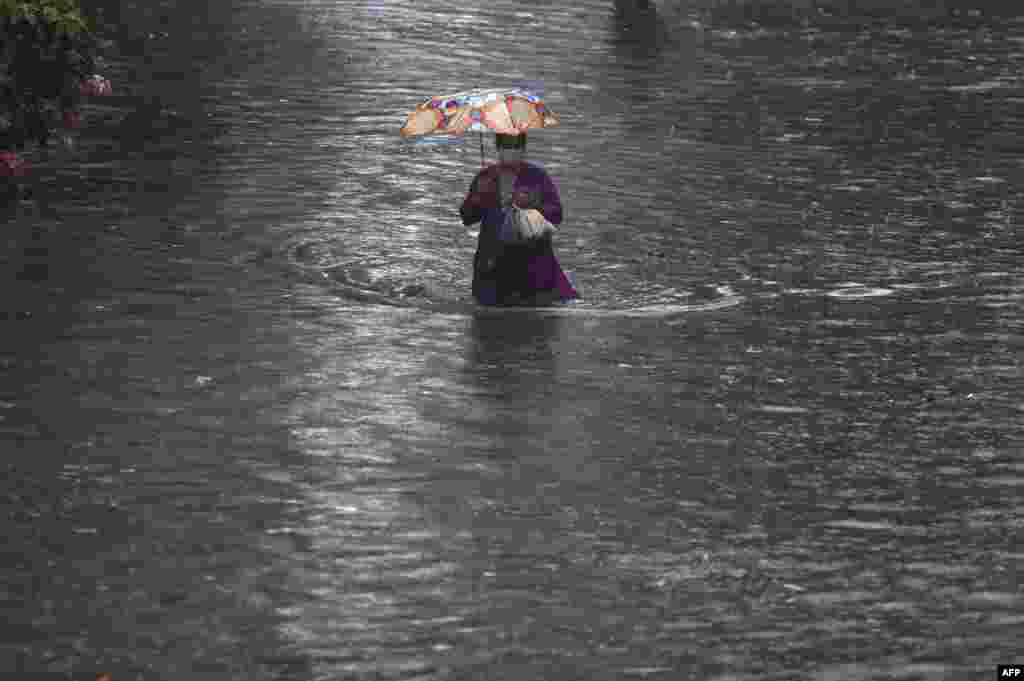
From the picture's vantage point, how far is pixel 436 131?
544 inches

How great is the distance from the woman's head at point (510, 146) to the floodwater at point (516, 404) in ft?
2.97

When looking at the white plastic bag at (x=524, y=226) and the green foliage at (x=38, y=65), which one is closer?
the white plastic bag at (x=524, y=226)

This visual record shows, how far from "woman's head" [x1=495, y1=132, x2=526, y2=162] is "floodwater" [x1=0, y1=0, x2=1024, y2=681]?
2.97 ft

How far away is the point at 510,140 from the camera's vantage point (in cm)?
1403

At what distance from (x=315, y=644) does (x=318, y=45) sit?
20094 millimetres

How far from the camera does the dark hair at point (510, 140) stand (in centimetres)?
1402

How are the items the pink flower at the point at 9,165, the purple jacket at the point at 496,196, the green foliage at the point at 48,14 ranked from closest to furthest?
the purple jacket at the point at 496,196 < the pink flower at the point at 9,165 < the green foliage at the point at 48,14

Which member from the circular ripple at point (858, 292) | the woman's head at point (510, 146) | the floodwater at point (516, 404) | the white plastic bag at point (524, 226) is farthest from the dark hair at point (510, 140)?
the circular ripple at point (858, 292)

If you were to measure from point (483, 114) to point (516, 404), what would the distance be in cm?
282

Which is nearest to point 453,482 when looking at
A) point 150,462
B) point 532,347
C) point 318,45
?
point 150,462

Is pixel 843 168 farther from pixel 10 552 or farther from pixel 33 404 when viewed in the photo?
pixel 10 552

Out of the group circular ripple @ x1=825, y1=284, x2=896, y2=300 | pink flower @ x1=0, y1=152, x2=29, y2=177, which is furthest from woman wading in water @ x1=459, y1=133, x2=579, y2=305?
pink flower @ x1=0, y1=152, x2=29, y2=177

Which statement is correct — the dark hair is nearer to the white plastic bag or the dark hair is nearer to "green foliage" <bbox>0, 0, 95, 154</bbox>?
the white plastic bag

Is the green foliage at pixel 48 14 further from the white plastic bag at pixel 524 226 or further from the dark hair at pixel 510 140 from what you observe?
the white plastic bag at pixel 524 226
